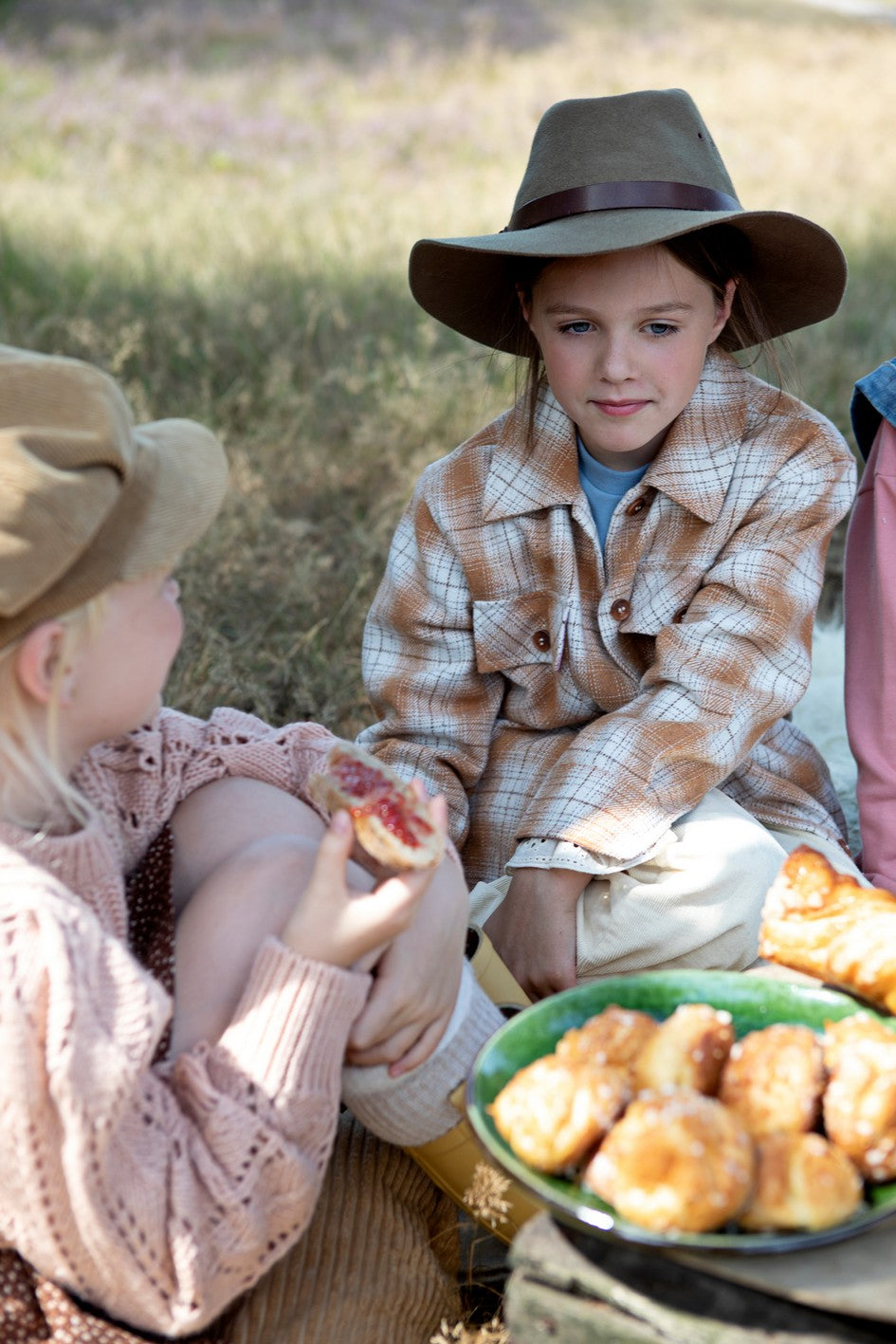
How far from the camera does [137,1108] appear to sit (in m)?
1.61

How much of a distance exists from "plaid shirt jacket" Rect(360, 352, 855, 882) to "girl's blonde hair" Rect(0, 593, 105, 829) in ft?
3.83

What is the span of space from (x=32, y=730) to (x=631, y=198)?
5.29 ft

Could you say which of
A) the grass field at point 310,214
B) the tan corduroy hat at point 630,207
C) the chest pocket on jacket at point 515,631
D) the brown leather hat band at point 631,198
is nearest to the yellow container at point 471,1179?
the chest pocket on jacket at point 515,631

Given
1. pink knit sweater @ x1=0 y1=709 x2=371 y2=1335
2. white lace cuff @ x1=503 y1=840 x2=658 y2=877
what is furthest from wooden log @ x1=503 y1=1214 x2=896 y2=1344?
white lace cuff @ x1=503 y1=840 x2=658 y2=877

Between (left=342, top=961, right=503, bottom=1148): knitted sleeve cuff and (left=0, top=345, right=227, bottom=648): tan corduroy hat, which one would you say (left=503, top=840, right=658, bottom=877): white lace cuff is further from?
(left=0, top=345, right=227, bottom=648): tan corduroy hat

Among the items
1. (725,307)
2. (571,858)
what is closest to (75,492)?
(571,858)

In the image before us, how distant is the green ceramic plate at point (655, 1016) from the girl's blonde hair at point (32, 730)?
0.60m

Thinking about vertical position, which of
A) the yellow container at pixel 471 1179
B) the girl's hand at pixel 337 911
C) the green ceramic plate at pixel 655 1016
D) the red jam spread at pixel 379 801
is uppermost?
the red jam spread at pixel 379 801

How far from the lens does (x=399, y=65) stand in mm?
13461

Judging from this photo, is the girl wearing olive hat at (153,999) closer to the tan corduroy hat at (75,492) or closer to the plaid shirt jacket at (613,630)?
the tan corduroy hat at (75,492)

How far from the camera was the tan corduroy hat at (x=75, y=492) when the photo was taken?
1546 mm

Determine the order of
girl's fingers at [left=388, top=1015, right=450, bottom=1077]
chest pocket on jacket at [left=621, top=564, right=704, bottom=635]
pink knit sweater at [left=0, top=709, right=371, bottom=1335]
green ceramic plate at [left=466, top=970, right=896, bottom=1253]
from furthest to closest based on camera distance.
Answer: chest pocket on jacket at [left=621, top=564, right=704, bottom=635]
girl's fingers at [left=388, top=1015, right=450, bottom=1077]
pink knit sweater at [left=0, top=709, right=371, bottom=1335]
green ceramic plate at [left=466, top=970, right=896, bottom=1253]

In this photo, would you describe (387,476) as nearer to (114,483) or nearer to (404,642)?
(404,642)

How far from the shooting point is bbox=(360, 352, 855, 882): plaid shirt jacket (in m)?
2.66
